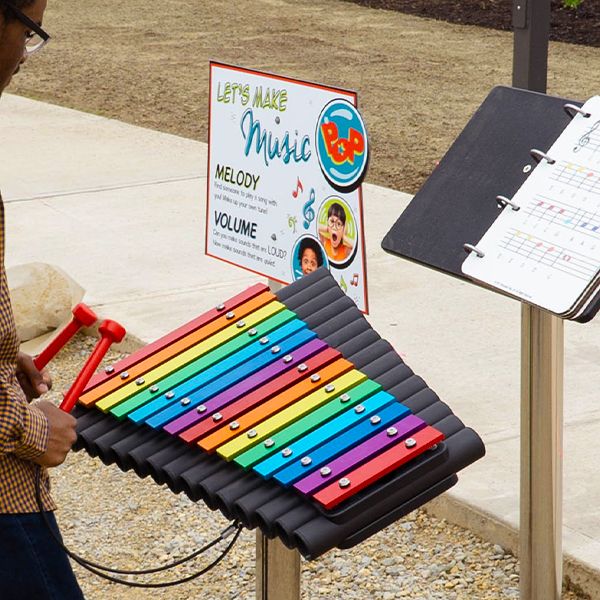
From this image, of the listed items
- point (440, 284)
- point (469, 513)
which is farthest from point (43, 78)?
point (469, 513)

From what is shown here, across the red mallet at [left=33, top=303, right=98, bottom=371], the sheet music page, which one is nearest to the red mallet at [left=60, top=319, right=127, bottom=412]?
the red mallet at [left=33, top=303, right=98, bottom=371]

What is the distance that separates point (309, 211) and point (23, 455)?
220 cm

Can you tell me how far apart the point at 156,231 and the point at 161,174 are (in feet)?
4.15

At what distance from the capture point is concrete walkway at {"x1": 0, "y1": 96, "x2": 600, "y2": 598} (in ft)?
14.3

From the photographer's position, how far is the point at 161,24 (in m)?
15.4

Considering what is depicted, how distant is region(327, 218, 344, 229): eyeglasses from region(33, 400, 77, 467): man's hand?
194cm

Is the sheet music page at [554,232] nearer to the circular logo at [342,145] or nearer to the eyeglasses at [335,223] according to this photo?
the circular logo at [342,145]

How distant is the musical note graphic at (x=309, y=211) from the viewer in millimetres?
4570

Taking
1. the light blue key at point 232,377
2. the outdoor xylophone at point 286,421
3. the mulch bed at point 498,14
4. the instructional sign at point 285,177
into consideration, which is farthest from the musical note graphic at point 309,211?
the mulch bed at point 498,14

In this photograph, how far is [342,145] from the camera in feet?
14.3

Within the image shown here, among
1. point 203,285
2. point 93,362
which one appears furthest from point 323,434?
point 203,285

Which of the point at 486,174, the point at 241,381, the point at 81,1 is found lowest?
the point at 81,1

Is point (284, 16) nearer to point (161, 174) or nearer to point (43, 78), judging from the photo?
point (43, 78)

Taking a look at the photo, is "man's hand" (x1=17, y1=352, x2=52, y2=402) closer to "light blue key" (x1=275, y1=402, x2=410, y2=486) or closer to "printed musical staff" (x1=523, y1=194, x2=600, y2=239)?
"light blue key" (x1=275, y1=402, x2=410, y2=486)
